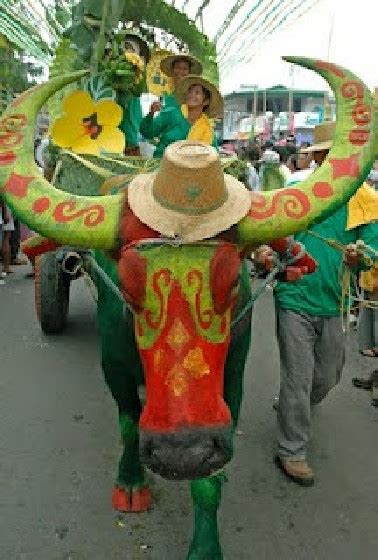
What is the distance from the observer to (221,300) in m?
2.09

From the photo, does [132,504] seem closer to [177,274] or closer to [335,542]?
[335,542]

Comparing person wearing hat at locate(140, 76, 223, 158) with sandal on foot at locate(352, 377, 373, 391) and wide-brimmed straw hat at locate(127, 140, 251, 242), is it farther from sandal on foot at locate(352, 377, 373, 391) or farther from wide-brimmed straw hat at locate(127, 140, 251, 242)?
sandal on foot at locate(352, 377, 373, 391)

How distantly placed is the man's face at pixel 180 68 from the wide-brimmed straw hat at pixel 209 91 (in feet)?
0.78

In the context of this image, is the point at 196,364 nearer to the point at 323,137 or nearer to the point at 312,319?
the point at 312,319

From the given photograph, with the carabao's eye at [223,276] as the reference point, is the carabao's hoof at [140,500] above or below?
below

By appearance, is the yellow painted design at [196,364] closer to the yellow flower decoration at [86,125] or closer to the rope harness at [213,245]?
the rope harness at [213,245]

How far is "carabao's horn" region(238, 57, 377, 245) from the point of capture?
218 centimetres

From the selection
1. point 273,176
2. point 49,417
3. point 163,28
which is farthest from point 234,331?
point 163,28

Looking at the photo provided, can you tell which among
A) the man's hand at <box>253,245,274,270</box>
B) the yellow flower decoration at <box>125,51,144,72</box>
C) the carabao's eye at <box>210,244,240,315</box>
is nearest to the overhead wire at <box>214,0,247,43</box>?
the yellow flower decoration at <box>125,51,144,72</box>

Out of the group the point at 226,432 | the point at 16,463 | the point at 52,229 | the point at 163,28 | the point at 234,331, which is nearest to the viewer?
the point at 226,432

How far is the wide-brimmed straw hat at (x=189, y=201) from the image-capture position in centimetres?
211

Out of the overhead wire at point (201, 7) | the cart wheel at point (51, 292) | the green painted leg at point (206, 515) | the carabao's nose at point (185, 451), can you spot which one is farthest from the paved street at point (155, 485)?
the overhead wire at point (201, 7)

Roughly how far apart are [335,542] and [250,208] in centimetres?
159

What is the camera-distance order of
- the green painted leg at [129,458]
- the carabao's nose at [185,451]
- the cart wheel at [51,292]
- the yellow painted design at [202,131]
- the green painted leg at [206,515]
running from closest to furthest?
the carabao's nose at [185,451], the green painted leg at [206,515], the green painted leg at [129,458], the yellow painted design at [202,131], the cart wheel at [51,292]
